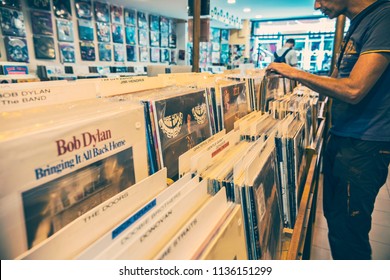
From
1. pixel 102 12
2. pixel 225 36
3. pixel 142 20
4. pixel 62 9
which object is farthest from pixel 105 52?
pixel 225 36

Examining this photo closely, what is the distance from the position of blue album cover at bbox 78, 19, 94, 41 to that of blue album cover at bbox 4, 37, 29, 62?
4.13 ft

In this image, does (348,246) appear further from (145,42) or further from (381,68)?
(145,42)

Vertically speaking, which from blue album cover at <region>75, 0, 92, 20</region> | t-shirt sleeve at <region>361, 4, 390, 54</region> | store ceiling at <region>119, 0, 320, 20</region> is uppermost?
store ceiling at <region>119, 0, 320, 20</region>

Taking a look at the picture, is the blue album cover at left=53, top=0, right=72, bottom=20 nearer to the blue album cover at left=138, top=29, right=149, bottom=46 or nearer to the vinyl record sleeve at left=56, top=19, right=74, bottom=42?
the vinyl record sleeve at left=56, top=19, right=74, bottom=42

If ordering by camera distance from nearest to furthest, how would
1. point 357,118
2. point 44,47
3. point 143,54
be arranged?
point 357,118 → point 44,47 → point 143,54

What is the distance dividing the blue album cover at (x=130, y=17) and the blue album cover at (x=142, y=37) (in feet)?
0.94

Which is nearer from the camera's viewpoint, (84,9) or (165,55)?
(84,9)

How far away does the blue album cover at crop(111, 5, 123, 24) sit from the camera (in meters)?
6.15

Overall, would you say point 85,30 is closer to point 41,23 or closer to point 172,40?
point 41,23

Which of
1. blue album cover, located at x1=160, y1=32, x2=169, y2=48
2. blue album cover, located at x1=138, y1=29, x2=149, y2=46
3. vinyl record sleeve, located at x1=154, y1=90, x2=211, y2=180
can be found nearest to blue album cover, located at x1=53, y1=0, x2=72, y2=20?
blue album cover, located at x1=138, y1=29, x2=149, y2=46

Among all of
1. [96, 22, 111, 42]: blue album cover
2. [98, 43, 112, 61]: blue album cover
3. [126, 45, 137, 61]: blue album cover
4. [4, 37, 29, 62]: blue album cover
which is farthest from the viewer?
[126, 45, 137, 61]: blue album cover

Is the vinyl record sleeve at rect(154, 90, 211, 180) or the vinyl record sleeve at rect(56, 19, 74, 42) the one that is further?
the vinyl record sleeve at rect(56, 19, 74, 42)

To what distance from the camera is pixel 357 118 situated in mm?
1247

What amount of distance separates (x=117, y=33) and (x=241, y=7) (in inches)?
157
